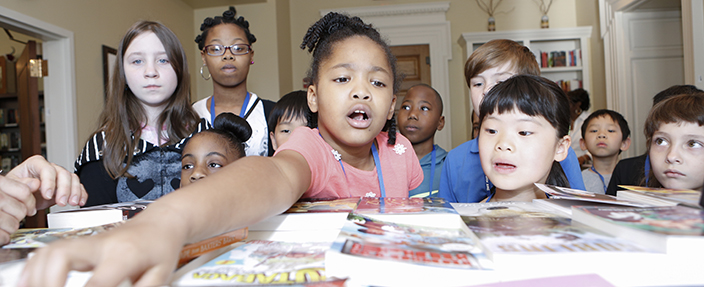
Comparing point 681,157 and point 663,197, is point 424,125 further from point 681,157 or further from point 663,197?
point 663,197

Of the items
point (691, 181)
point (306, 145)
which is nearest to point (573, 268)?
point (306, 145)

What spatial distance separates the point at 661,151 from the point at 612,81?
3811 millimetres

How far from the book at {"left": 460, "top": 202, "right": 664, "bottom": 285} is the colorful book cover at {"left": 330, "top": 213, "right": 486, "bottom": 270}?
25mm

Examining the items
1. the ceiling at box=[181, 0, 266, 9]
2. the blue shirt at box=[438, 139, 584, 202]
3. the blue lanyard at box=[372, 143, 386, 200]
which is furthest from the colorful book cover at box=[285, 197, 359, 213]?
the ceiling at box=[181, 0, 266, 9]

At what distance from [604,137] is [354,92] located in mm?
2432

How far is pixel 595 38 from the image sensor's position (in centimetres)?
509

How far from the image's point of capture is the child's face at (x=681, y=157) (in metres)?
1.33

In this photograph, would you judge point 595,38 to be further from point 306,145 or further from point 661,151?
point 306,145

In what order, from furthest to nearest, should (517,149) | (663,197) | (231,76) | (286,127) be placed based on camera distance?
(231,76), (286,127), (517,149), (663,197)

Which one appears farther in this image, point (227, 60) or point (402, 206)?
point (227, 60)

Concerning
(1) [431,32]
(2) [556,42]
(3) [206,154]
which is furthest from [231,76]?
(2) [556,42]

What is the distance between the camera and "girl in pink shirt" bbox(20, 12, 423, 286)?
1.13 ft

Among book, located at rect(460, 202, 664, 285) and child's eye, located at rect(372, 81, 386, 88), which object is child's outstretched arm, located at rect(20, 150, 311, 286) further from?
child's eye, located at rect(372, 81, 386, 88)

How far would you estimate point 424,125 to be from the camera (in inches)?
90.6
